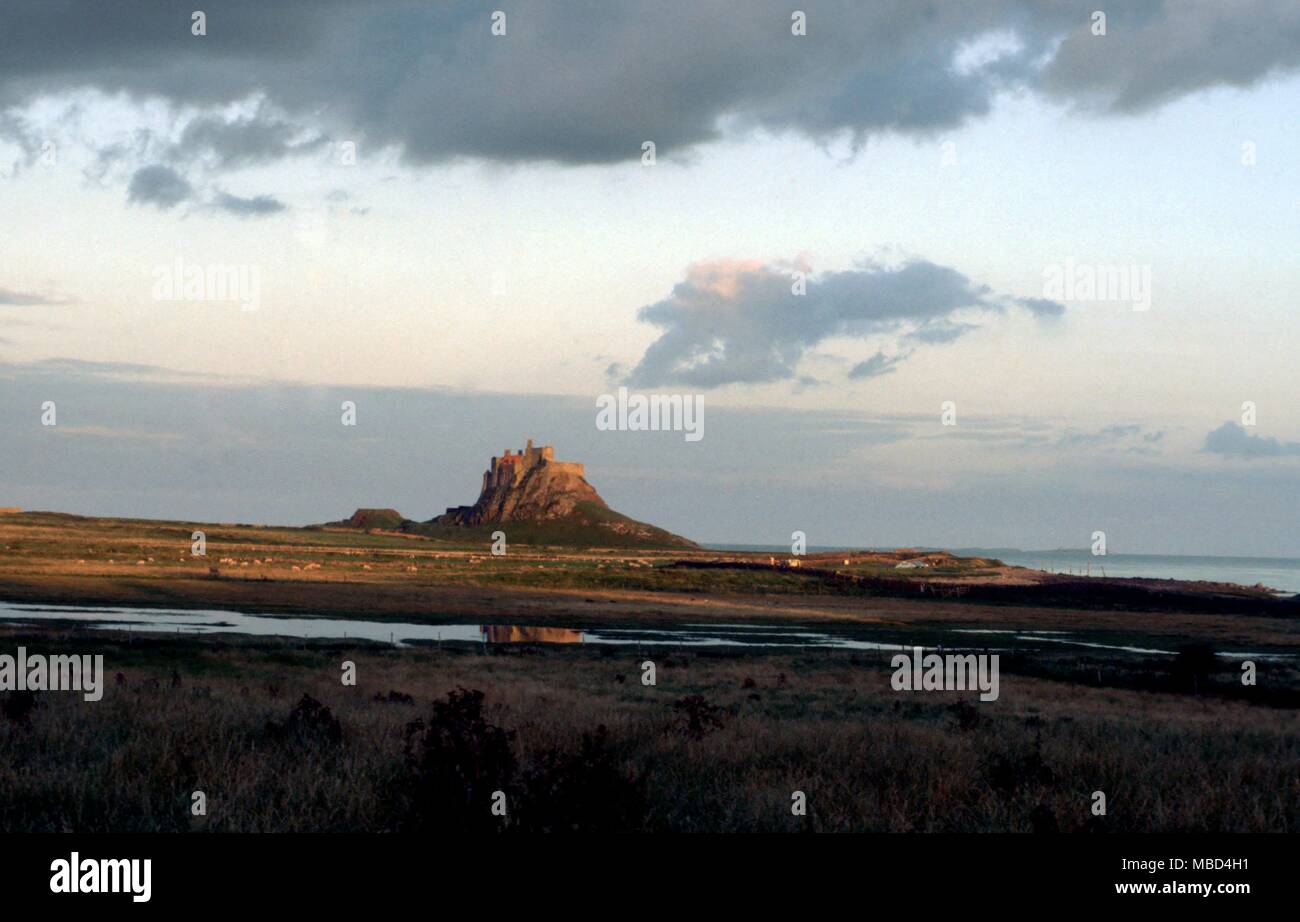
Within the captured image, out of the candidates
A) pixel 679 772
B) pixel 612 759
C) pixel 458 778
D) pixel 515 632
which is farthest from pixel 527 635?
pixel 458 778

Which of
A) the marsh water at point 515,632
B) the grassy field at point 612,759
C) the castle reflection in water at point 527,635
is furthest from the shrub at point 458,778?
the castle reflection in water at point 527,635

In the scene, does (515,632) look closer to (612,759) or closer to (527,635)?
(527,635)

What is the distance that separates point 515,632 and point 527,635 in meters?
2.63

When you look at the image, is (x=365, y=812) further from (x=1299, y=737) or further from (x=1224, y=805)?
(x=1299, y=737)

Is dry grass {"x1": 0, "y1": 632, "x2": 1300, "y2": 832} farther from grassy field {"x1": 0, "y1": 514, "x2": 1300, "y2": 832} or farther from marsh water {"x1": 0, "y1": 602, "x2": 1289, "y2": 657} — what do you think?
marsh water {"x1": 0, "y1": 602, "x2": 1289, "y2": 657}

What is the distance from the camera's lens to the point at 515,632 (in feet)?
227

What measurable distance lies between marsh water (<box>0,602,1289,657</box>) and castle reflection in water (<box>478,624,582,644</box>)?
6 cm

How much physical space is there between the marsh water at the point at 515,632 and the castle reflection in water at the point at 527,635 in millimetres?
59

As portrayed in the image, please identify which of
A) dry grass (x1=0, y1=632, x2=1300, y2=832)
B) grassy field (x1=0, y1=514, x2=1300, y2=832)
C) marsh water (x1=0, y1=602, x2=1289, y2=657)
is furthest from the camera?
marsh water (x1=0, y1=602, x2=1289, y2=657)

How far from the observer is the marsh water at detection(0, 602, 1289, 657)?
192 ft

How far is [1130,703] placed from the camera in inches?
1299

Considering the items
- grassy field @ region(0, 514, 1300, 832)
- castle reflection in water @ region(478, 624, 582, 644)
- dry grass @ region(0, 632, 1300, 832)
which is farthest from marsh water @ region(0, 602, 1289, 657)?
dry grass @ region(0, 632, 1300, 832)
